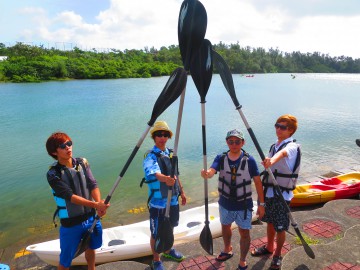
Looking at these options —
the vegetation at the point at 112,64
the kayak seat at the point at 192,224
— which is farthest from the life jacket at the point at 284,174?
the vegetation at the point at 112,64

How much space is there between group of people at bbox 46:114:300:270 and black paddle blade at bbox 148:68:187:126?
18.0 inches

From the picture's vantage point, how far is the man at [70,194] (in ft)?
9.22

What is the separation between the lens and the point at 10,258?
19.2 feet

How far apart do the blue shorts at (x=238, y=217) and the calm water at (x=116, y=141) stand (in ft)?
15.1

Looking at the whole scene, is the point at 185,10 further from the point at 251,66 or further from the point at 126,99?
the point at 251,66

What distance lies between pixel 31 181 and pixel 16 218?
108 inches

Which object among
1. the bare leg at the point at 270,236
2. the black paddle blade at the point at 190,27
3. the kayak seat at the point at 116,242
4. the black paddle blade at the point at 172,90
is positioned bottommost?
the kayak seat at the point at 116,242

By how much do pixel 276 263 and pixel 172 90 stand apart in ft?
8.72

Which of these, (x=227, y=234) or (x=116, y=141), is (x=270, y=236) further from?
(x=116, y=141)

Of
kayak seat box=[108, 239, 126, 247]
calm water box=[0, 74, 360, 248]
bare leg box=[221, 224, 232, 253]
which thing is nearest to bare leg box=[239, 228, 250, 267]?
bare leg box=[221, 224, 232, 253]

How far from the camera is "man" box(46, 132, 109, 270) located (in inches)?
111

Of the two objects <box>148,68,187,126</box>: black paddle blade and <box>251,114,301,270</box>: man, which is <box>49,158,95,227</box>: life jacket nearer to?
<box>148,68,187,126</box>: black paddle blade

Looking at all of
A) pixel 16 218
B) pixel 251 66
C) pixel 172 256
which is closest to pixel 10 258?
pixel 16 218

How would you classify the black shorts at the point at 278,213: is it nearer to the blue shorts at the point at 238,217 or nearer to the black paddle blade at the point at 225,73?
the blue shorts at the point at 238,217
